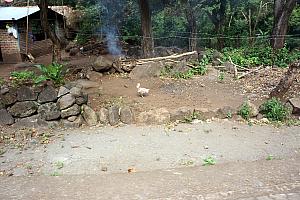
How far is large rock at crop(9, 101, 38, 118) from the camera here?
734 cm

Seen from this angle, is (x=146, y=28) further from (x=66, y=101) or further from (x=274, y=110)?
(x=274, y=110)

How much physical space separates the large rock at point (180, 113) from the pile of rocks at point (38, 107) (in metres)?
2.04

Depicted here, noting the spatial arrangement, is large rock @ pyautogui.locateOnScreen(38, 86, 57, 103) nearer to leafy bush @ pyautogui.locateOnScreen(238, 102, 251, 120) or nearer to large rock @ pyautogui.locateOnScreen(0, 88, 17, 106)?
large rock @ pyautogui.locateOnScreen(0, 88, 17, 106)

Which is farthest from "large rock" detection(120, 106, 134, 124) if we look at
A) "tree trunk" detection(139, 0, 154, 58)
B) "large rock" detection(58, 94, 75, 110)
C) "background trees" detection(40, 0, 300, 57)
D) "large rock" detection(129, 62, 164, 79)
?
"background trees" detection(40, 0, 300, 57)

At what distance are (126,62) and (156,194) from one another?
25.9 feet

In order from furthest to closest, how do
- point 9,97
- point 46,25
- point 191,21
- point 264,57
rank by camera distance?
point 191,21 → point 264,57 → point 46,25 → point 9,97

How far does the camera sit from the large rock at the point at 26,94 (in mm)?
7344

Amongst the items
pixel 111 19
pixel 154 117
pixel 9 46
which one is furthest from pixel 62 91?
pixel 111 19

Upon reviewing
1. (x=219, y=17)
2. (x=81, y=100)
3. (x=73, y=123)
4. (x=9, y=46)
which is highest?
(x=219, y=17)

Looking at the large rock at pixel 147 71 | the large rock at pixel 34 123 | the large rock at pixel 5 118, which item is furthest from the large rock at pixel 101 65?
the large rock at pixel 5 118

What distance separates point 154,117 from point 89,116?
145 centimetres

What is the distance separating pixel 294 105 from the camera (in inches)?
308

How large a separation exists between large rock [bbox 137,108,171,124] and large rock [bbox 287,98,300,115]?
294 cm

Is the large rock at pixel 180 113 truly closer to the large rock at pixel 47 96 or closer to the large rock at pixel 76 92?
the large rock at pixel 76 92
